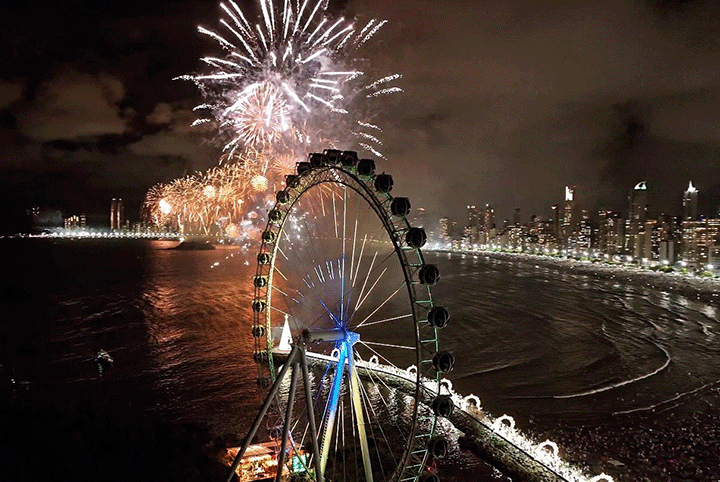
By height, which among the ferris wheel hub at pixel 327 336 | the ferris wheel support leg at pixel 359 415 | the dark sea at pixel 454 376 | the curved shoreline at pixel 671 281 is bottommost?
the dark sea at pixel 454 376

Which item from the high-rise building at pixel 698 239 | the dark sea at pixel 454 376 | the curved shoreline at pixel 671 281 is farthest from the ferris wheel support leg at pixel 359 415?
the high-rise building at pixel 698 239

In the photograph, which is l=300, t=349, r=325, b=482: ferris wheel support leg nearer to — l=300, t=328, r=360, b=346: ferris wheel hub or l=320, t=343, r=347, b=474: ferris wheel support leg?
l=300, t=328, r=360, b=346: ferris wheel hub

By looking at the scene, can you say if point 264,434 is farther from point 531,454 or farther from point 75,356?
point 75,356

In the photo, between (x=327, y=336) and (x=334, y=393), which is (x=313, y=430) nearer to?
(x=327, y=336)

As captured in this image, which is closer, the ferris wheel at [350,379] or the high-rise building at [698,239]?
the ferris wheel at [350,379]

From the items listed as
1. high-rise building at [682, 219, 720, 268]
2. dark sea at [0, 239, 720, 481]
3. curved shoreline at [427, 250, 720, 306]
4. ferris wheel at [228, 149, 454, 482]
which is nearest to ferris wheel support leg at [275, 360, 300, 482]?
ferris wheel at [228, 149, 454, 482]

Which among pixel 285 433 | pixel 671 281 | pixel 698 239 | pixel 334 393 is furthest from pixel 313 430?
pixel 698 239

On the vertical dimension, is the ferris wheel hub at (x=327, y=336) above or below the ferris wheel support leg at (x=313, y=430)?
above

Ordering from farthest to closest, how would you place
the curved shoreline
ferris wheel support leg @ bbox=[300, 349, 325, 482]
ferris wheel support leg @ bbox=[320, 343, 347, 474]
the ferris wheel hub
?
the curved shoreline
ferris wheel support leg @ bbox=[320, 343, 347, 474]
the ferris wheel hub
ferris wheel support leg @ bbox=[300, 349, 325, 482]

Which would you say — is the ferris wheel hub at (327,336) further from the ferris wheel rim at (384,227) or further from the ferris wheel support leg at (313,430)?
the ferris wheel rim at (384,227)
